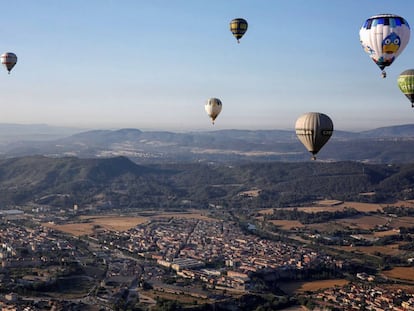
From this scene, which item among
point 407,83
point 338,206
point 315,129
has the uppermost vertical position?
point 407,83

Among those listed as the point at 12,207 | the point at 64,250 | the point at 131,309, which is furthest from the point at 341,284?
the point at 12,207

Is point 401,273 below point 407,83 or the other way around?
below

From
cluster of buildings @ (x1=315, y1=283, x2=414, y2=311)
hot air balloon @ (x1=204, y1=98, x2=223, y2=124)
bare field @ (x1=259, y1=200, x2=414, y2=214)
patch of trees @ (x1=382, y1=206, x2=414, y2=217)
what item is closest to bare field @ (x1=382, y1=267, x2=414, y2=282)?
cluster of buildings @ (x1=315, y1=283, x2=414, y2=311)

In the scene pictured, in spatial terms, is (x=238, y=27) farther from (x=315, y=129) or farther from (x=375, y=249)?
(x=375, y=249)

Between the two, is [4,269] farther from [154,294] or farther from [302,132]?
[302,132]

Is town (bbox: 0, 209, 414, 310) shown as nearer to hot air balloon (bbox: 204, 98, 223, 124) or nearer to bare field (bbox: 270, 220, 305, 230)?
bare field (bbox: 270, 220, 305, 230)

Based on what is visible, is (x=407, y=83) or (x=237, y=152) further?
(x=237, y=152)

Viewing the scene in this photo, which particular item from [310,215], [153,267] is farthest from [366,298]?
[310,215]
